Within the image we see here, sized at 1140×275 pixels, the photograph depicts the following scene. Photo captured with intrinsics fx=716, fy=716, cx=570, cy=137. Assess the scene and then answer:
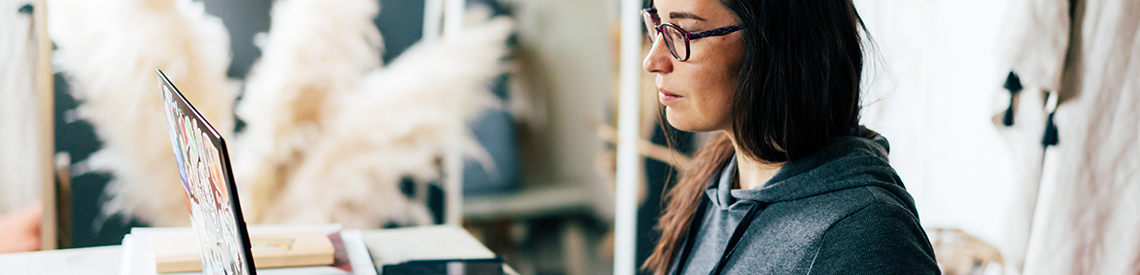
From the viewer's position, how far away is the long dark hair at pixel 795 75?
74 cm

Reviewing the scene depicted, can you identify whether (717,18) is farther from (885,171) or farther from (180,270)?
(180,270)

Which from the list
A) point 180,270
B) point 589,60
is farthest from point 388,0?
point 180,270

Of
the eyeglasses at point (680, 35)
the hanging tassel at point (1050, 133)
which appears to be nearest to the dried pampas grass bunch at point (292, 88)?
the eyeglasses at point (680, 35)

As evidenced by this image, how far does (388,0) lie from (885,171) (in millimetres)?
1632

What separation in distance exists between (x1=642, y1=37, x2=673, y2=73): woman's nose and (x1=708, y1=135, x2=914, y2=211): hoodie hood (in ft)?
0.56

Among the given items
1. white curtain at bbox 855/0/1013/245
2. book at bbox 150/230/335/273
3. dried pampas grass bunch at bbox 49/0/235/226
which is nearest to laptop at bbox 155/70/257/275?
book at bbox 150/230/335/273

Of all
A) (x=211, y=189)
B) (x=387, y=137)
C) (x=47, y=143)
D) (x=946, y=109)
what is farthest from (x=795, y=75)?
(x=47, y=143)

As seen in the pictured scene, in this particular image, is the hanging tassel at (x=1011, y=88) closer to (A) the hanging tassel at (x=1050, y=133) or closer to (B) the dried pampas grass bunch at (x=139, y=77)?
(A) the hanging tassel at (x=1050, y=133)

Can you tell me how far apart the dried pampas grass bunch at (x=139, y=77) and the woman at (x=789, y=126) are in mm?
1167

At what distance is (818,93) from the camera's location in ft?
2.49

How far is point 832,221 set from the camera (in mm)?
676

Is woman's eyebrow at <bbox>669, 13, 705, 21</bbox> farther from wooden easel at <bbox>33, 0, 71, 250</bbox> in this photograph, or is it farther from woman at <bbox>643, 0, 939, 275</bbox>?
wooden easel at <bbox>33, 0, 71, 250</bbox>

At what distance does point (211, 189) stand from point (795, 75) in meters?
0.56

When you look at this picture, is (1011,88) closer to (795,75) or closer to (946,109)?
(795,75)
